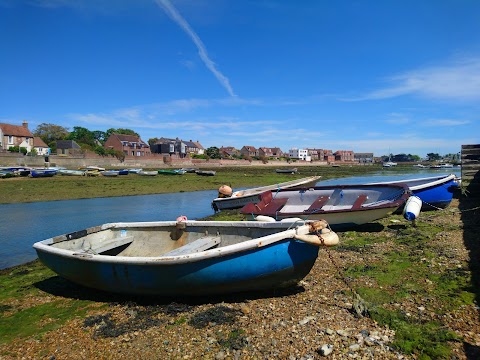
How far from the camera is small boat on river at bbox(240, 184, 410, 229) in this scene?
525 inches

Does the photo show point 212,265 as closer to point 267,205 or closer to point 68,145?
point 267,205

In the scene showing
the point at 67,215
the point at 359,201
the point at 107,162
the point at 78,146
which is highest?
the point at 78,146

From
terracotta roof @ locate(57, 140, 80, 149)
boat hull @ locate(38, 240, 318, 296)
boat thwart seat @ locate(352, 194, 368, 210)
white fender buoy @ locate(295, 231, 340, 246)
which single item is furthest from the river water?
terracotta roof @ locate(57, 140, 80, 149)

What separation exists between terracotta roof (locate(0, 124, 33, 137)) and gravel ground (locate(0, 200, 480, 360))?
101773 millimetres

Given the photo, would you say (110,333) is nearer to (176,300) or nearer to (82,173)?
(176,300)

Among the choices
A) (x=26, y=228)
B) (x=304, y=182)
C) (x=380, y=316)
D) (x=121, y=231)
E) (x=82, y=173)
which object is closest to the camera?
(x=380, y=316)

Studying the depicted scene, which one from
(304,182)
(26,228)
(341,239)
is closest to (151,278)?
(341,239)

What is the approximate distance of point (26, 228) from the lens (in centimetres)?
1891

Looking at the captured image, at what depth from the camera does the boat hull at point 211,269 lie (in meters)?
6.81

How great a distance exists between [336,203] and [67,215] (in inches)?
694

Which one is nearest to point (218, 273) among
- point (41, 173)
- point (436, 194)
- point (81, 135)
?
point (436, 194)

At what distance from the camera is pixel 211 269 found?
6.87 m

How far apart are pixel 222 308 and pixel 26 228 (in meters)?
16.5

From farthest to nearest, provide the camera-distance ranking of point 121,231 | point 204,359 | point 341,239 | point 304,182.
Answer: point 304,182
point 341,239
point 121,231
point 204,359
